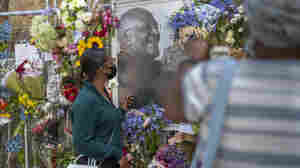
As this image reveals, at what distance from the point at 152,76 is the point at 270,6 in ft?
8.84

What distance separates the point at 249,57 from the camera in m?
1.21

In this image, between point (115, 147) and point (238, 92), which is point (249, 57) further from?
point (115, 147)

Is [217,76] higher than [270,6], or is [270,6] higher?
[270,6]

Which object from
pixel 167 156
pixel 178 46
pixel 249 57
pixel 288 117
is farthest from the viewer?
pixel 178 46

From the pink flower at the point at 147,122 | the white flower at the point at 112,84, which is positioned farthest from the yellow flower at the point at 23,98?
the pink flower at the point at 147,122

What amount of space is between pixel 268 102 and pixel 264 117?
0.04m

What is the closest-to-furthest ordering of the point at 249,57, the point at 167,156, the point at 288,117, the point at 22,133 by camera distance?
the point at 288,117 < the point at 249,57 < the point at 167,156 < the point at 22,133

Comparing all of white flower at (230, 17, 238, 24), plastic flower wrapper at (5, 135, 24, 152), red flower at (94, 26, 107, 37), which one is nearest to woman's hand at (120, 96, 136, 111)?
red flower at (94, 26, 107, 37)

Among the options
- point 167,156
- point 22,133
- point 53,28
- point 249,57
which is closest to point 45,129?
point 22,133

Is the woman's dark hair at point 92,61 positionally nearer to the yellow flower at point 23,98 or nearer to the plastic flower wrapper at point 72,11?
the plastic flower wrapper at point 72,11

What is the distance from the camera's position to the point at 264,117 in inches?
43.1

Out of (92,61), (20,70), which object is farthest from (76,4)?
(20,70)

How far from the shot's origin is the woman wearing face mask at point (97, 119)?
8.53ft

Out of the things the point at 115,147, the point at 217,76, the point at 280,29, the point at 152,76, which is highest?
the point at 280,29
